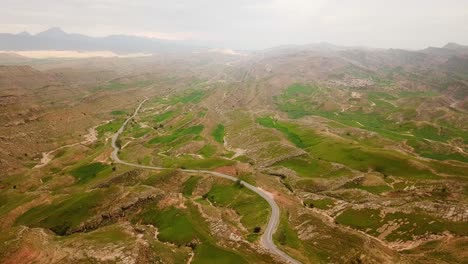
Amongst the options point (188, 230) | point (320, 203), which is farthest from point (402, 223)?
point (188, 230)

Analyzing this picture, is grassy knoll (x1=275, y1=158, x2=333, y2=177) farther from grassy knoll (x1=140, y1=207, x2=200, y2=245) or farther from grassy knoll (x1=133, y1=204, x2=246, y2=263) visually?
grassy knoll (x1=140, y1=207, x2=200, y2=245)

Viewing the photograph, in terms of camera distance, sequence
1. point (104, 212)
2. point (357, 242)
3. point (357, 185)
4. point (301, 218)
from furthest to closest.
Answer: point (357, 185)
point (104, 212)
point (301, 218)
point (357, 242)

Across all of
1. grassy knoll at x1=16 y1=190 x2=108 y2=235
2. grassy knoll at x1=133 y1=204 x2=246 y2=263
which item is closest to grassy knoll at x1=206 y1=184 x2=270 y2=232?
grassy knoll at x1=133 y1=204 x2=246 y2=263

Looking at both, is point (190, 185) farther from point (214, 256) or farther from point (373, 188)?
point (373, 188)

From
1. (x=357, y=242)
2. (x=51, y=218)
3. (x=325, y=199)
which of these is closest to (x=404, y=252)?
(x=357, y=242)

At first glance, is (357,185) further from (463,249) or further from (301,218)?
(463,249)

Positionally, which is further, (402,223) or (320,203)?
(320,203)

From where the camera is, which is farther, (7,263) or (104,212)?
(104,212)
